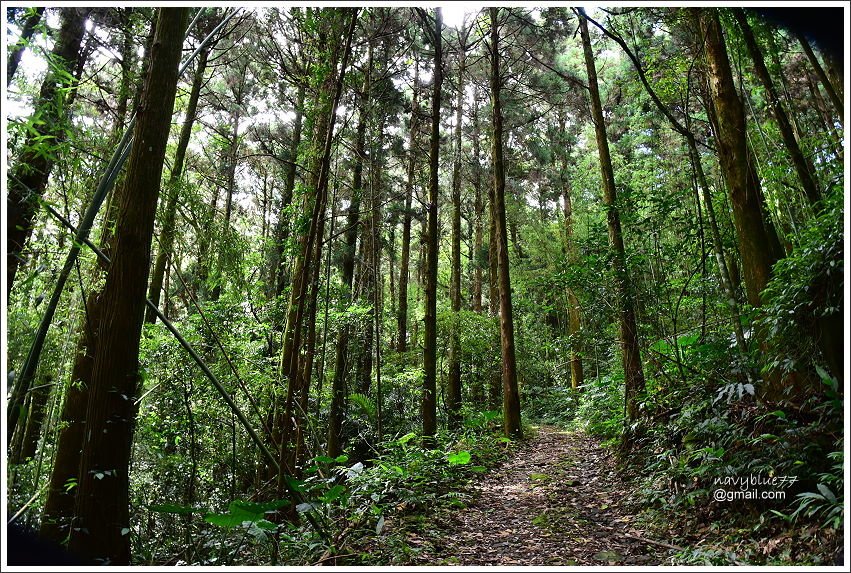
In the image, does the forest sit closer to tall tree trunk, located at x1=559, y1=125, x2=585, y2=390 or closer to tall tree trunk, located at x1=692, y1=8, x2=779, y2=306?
tall tree trunk, located at x1=692, y1=8, x2=779, y2=306

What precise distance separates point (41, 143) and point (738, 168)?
6.01 metres

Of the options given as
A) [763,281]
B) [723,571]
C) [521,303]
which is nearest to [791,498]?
[723,571]

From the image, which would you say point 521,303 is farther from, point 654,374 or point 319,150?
point 319,150

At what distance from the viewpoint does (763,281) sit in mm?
4918

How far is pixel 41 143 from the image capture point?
2.77 metres

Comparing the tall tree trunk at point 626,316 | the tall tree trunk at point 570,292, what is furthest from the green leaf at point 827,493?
the tall tree trunk at point 570,292

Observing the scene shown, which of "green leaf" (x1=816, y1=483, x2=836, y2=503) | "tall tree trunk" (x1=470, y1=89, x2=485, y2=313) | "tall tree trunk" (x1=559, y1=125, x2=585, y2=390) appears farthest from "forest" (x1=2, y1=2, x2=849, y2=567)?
"tall tree trunk" (x1=559, y1=125, x2=585, y2=390)

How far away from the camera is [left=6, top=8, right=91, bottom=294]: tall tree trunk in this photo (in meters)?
2.86

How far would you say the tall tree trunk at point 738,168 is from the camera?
4.98 meters

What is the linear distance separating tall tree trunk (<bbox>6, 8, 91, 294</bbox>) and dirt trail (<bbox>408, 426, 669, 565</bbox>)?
12.9 ft

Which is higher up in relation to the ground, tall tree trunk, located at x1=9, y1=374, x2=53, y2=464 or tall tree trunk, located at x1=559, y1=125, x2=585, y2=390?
tall tree trunk, located at x1=559, y1=125, x2=585, y2=390

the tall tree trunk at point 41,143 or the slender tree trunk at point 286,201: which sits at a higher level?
the slender tree trunk at point 286,201

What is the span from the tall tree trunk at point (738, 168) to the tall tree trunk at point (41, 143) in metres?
5.84

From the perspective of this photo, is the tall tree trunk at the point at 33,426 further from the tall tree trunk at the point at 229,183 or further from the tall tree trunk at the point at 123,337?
the tall tree trunk at the point at 123,337
